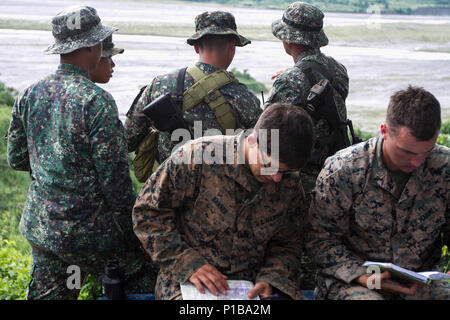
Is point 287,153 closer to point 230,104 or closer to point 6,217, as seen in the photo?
point 230,104

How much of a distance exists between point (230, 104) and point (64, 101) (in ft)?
3.19

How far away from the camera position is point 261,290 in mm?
2479

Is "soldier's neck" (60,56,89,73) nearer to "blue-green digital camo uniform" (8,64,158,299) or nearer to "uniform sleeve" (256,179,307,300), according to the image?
"blue-green digital camo uniform" (8,64,158,299)

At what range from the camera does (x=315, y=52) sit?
365 cm

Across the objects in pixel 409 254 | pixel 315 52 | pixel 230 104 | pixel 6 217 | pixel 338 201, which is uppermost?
pixel 315 52

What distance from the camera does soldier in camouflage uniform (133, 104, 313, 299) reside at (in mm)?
2441

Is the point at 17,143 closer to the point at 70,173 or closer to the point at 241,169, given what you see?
the point at 70,173

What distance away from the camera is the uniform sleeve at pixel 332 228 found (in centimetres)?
262

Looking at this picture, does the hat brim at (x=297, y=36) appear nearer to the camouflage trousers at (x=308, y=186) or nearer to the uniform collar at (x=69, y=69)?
the camouflage trousers at (x=308, y=186)

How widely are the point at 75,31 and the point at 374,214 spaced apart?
1.71 meters

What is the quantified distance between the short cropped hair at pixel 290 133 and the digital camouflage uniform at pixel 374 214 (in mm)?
373

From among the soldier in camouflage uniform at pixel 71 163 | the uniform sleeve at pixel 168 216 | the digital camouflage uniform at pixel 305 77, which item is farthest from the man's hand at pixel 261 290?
the digital camouflage uniform at pixel 305 77

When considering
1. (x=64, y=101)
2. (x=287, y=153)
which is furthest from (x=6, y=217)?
(x=287, y=153)

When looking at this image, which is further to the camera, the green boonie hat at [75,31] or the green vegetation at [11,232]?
the green vegetation at [11,232]
